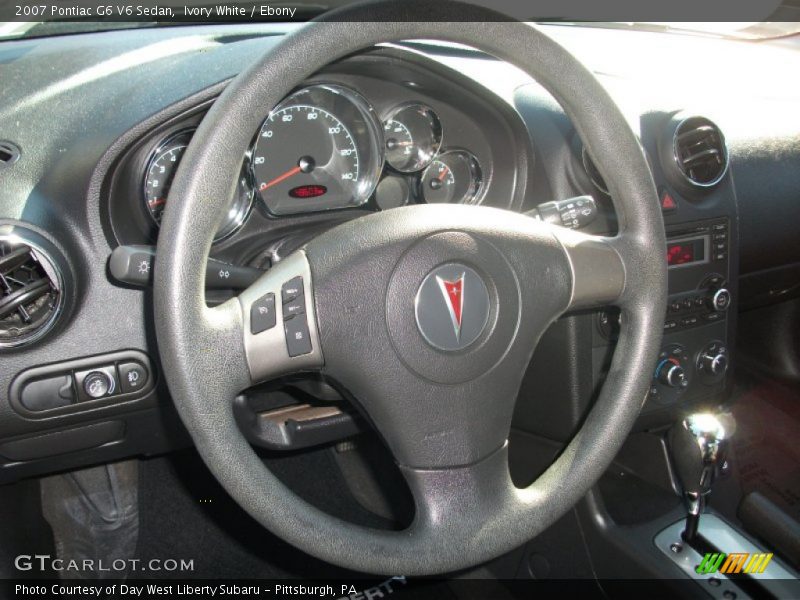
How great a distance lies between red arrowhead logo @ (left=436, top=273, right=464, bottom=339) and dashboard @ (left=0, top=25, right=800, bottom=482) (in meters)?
0.33

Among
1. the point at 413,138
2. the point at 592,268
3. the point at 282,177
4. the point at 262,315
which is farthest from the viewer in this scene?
the point at 413,138

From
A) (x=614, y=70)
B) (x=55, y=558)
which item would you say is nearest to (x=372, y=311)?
(x=614, y=70)

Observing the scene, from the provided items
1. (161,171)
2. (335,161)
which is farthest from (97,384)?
(335,161)

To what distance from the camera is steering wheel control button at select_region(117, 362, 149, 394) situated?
1.47 meters

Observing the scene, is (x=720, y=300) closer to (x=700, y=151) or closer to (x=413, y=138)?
(x=700, y=151)

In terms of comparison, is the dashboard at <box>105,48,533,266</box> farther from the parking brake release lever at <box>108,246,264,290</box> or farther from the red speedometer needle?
the parking brake release lever at <box>108,246,264,290</box>

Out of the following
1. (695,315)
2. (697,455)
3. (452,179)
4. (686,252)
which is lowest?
(697,455)

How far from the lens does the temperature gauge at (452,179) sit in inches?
68.2

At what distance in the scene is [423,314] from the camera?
112 cm

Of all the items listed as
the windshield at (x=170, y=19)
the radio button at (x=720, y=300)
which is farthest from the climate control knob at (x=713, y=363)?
the windshield at (x=170, y=19)

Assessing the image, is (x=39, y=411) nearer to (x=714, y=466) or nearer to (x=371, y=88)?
(x=371, y=88)

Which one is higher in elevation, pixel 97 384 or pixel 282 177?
pixel 282 177

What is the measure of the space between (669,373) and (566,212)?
2.39 feet

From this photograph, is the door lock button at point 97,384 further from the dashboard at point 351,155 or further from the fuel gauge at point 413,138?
the fuel gauge at point 413,138
